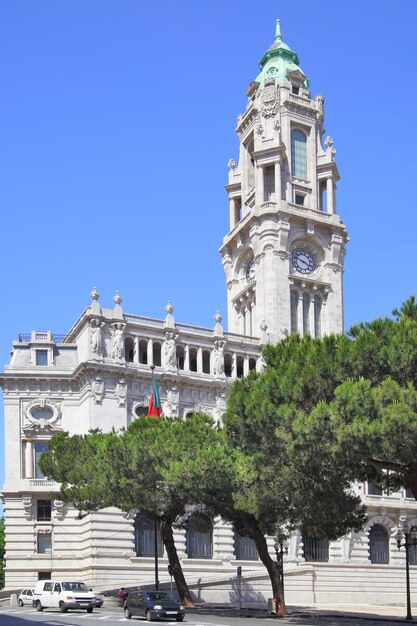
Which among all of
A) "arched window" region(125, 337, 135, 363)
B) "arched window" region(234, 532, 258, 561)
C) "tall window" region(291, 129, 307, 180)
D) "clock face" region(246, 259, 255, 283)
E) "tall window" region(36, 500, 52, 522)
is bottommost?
"arched window" region(234, 532, 258, 561)

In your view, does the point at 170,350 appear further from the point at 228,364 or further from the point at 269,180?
the point at 269,180

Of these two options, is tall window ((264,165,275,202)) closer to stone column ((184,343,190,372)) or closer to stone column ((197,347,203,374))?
stone column ((197,347,203,374))

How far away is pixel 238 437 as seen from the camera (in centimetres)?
4197

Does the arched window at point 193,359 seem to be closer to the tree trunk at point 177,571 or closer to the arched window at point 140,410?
the arched window at point 140,410

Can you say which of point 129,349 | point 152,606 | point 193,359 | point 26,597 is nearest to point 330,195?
point 193,359

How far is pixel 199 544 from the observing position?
74188 mm

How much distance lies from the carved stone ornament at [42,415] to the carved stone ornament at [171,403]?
799cm

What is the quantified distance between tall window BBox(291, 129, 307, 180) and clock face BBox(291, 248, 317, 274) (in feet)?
24.8

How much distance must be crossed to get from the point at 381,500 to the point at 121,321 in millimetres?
26014

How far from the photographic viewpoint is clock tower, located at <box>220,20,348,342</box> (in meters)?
85.1

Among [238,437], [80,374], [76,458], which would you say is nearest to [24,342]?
[80,374]

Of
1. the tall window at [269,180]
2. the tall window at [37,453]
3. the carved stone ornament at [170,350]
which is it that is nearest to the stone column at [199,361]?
the carved stone ornament at [170,350]

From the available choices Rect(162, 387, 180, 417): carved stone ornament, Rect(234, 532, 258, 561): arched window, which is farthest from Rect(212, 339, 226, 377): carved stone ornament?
Rect(234, 532, 258, 561): arched window

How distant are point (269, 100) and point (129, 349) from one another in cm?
2933
